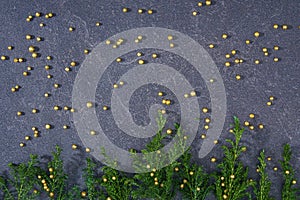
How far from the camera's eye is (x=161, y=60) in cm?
165

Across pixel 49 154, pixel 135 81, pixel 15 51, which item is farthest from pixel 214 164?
pixel 15 51

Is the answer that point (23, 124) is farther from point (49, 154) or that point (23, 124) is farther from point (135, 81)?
point (135, 81)

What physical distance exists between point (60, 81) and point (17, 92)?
157 millimetres

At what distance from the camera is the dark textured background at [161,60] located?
1.61 metres

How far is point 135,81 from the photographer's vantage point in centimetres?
166

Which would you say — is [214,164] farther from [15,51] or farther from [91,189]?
[15,51]

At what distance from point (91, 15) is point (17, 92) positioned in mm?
373

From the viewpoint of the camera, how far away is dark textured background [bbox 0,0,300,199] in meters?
1.61

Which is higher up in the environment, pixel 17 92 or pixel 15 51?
pixel 15 51

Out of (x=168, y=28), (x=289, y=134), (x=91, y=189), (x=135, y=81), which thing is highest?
(x=168, y=28)

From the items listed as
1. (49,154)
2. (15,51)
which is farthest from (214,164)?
(15,51)

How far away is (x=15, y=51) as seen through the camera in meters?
1.69

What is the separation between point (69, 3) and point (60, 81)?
0.88 feet

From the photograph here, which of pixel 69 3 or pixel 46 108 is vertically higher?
pixel 69 3
